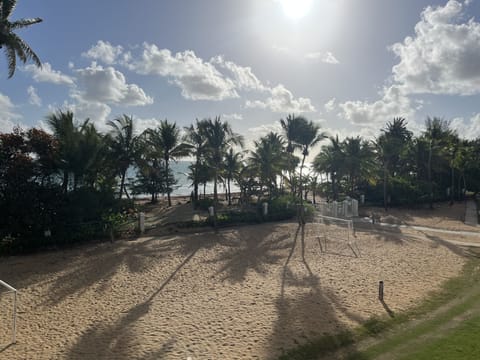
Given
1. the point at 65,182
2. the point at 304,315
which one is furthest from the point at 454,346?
the point at 65,182

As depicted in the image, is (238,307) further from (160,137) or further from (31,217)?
(160,137)

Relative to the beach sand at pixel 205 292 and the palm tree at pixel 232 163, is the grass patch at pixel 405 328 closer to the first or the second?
the beach sand at pixel 205 292

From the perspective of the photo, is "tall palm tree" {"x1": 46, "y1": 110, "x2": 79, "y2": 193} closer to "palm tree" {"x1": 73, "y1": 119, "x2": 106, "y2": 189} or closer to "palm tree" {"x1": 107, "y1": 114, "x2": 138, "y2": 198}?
"palm tree" {"x1": 73, "y1": 119, "x2": 106, "y2": 189}

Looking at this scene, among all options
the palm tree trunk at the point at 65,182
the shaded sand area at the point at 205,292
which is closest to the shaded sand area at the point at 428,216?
the shaded sand area at the point at 205,292

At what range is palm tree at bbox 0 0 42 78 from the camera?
14253mm

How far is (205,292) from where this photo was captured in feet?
33.5

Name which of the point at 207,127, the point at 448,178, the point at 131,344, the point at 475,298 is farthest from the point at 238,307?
the point at 448,178

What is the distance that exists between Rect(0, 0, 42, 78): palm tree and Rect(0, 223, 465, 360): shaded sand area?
33.9ft

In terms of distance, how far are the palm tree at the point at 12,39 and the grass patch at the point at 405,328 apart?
1837cm

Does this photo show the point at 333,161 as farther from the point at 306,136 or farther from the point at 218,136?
the point at 218,136

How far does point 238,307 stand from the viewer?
903 centimetres

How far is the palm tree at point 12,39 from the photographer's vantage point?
14253 millimetres

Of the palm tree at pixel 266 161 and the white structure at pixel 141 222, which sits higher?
the palm tree at pixel 266 161

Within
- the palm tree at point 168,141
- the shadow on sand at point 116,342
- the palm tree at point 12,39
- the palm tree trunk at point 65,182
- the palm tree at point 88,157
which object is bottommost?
the shadow on sand at point 116,342
